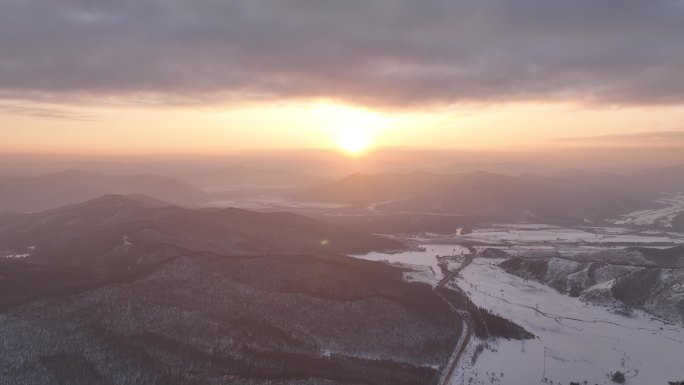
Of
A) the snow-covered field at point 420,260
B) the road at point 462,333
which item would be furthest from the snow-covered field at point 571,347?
the snow-covered field at point 420,260

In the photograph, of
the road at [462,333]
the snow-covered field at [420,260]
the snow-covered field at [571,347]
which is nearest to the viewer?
the road at [462,333]

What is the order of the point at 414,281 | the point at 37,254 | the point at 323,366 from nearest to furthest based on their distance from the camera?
the point at 323,366 → the point at 414,281 → the point at 37,254

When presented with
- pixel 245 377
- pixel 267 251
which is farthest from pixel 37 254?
pixel 245 377

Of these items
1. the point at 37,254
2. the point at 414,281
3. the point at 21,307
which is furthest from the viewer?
the point at 37,254

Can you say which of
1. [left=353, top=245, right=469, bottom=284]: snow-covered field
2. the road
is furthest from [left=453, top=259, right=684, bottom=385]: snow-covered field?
[left=353, top=245, right=469, bottom=284]: snow-covered field

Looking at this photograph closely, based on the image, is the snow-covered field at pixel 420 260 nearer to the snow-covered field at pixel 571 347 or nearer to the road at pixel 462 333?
the road at pixel 462 333

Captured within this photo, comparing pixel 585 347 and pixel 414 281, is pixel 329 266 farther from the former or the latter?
pixel 585 347

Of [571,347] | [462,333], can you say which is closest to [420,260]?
[462,333]

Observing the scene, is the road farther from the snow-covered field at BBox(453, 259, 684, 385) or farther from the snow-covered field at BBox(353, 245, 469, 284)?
the snow-covered field at BBox(353, 245, 469, 284)
